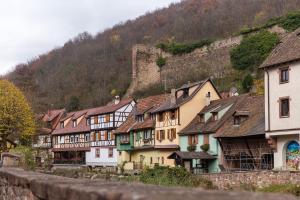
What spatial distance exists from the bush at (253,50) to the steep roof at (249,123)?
84.5 feet

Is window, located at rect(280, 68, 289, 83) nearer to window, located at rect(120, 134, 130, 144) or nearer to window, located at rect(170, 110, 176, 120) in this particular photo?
window, located at rect(170, 110, 176, 120)

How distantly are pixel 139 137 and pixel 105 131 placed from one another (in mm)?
8567

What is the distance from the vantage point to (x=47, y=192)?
5.98 metres

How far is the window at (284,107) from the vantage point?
106 feet

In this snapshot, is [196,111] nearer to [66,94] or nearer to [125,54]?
[66,94]

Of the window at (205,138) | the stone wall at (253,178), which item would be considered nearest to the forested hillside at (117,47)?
the window at (205,138)

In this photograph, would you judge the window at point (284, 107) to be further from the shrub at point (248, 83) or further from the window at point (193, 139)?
the shrub at point (248, 83)

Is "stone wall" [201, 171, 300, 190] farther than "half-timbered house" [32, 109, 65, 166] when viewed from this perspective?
No

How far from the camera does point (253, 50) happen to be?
6856 centimetres

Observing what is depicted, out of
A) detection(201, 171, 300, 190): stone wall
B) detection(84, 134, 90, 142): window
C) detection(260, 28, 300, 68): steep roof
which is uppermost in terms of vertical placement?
detection(260, 28, 300, 68): steep roof

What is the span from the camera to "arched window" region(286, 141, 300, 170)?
98.9 ft

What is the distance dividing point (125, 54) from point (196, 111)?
244ft

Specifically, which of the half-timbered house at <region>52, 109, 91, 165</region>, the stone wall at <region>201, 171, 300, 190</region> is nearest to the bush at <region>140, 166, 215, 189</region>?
the stone wall at <region>201, 171, 300, 190</region>

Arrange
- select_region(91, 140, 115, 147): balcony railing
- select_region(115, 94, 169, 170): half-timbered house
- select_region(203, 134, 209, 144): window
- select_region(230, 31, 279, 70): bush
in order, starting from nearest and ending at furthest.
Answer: select_region(203, 134, 209, 144): window, select_region(115, 94, 169, 170): half-timbered house, select_region(91, 140, 115, 147): balcony railing, select_region(230, 31, 279, 70): bush
